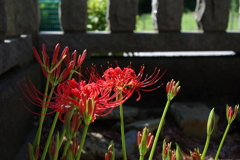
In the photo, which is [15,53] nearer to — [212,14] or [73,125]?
[73,125]

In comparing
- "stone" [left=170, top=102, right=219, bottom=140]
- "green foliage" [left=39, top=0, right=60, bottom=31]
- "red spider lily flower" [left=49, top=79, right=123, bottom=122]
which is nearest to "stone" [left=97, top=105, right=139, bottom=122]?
"stone" [left=170, top=102, right=219, bottom=140]

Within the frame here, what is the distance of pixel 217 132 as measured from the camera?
10.8ft

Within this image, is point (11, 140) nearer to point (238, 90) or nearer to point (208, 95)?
point (208, 95)

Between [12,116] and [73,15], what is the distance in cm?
140

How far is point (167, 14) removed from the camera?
343cm

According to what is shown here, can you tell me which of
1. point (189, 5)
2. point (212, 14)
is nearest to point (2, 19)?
point (212, 14)

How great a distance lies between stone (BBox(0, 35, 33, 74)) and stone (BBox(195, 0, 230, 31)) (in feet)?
5.25

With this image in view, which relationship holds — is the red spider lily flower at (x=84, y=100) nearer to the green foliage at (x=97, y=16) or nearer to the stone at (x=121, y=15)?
the stone at (x=121, y=15)

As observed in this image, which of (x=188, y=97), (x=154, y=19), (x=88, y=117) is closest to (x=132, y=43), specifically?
(x=154, y=19)

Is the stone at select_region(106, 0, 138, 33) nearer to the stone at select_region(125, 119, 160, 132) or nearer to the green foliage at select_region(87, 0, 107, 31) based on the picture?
the stone at select_region(125, 119, 160, 132)

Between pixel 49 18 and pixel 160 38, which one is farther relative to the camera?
pixel 49 18

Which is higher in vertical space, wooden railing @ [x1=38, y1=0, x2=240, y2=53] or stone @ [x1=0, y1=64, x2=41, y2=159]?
wooden railing @ [x1=38, y1=0, x2=240, y2=53]

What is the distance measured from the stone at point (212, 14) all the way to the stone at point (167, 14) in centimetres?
23

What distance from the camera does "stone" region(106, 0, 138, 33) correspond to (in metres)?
3.32
